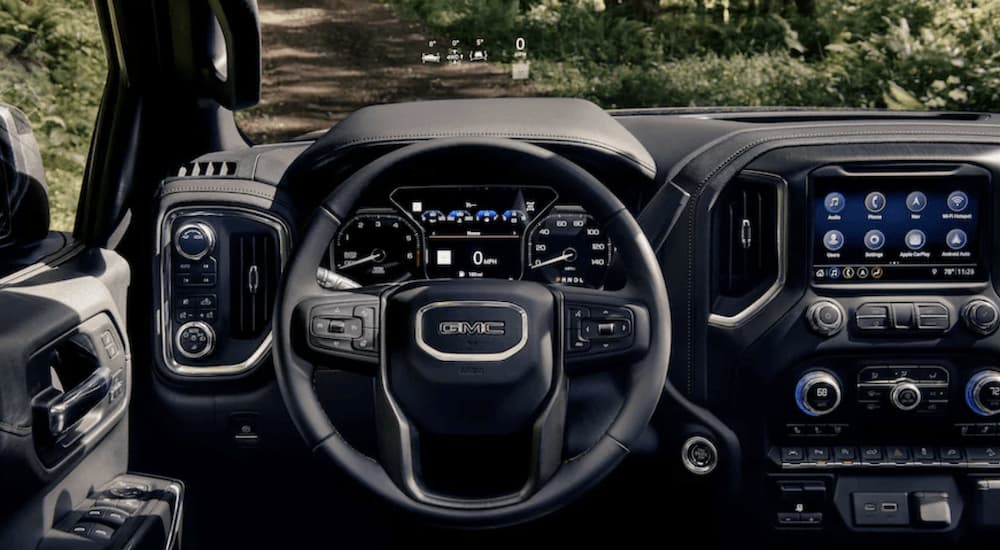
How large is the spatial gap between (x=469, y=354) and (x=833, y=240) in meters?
1.01

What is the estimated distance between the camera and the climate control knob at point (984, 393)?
2.81 m

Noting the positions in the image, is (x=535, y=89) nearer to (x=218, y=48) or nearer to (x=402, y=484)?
(x=218, y=48)

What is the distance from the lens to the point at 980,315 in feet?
9.09

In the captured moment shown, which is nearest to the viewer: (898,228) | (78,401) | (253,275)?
(78,401)

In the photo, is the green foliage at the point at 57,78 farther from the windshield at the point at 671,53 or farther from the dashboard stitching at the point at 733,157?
the windshield at the point at 671,53

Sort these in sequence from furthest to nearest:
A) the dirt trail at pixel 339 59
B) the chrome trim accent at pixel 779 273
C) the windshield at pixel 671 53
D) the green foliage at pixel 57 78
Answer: the dirt trail at pixel 339 59
the windshield at pixel 671 53
the green foliage at pixel 57 78
the chrome trim accent at pixel 779 273

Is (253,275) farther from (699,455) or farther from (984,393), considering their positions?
(984,393)

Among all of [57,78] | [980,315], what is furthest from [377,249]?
[57,78]

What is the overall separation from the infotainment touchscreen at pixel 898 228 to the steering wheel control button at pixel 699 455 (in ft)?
1.67

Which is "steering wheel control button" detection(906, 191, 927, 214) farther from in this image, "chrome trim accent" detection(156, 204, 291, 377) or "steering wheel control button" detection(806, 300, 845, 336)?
"chrome trim accent" detection(156, 204, 291, 377)

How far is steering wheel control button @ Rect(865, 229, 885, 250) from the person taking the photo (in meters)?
2.77

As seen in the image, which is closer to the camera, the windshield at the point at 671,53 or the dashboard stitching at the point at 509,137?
the dashboard stitching at the point at 509,137

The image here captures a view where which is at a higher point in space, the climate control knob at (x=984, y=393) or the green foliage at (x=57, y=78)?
the green foliage at (x=57, y=78)

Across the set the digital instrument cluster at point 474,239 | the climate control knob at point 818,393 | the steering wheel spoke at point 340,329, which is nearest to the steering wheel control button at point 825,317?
the climate control knob at point 818,393
